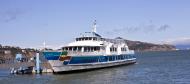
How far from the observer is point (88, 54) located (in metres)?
55.8

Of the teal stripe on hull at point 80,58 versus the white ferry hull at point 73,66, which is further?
the white ferry hull at point 73,66

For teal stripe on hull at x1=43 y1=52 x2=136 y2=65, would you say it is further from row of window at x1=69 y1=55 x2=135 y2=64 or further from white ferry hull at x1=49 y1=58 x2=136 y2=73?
white ferry hull at x1=49 y1=58 x2=136 y2=73

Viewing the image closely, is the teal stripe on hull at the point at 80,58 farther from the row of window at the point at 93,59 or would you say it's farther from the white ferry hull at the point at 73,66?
the white ferry hull at the point at 73,66

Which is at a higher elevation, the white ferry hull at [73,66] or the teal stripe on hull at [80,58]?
the teal stripe on hull at [80,58]

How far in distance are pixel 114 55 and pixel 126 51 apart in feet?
27.1

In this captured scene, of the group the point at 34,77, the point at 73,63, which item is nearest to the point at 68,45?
the point at 73,63

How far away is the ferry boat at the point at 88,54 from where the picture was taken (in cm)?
5172

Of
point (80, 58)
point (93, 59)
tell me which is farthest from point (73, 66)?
point (93, 59)

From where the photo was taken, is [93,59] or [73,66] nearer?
[73,66]

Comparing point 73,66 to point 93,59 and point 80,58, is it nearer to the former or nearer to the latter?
point 80,58

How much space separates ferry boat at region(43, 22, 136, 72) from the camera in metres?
51.7

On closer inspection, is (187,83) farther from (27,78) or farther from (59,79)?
(27,78)

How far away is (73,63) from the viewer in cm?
5291

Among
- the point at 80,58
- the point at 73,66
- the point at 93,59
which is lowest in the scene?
the point at 73,66
